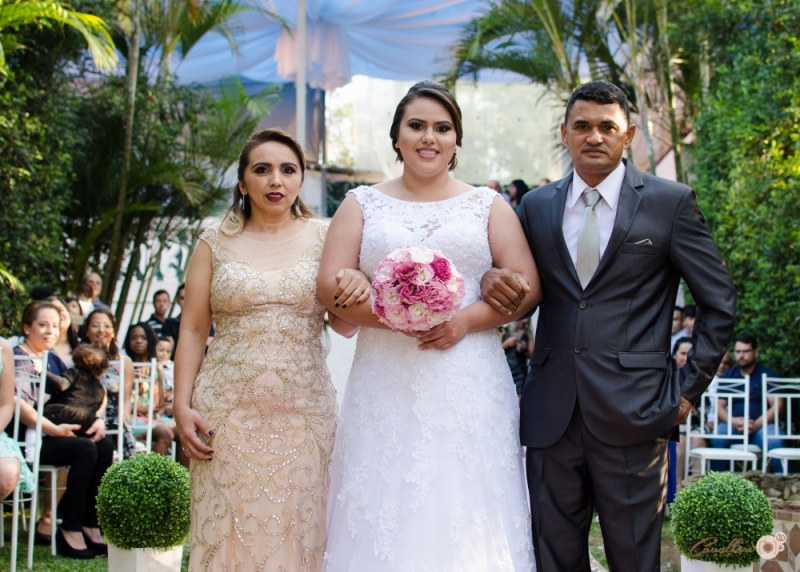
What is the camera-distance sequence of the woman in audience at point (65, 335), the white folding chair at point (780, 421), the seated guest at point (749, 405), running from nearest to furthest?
1. the woman in audience at point (65, 335)
2. the white folding chair at point (780, 421)
3. the seated guest at point (749, 405)

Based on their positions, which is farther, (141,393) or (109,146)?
(109,146)

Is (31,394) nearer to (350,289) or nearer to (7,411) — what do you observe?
(7,411)

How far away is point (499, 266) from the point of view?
3.75 m

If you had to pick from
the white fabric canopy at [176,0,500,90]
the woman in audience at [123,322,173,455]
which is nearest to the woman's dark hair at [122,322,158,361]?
the woman in audience at [123,322,173,455]

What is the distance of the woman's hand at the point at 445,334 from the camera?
3.55m

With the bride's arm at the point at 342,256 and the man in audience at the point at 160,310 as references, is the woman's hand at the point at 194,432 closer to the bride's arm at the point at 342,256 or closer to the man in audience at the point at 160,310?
the bride's arm at the point at 342,256

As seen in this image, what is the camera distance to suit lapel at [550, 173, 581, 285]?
11.6 feet

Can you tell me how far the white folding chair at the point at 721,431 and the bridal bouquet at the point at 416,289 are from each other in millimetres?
5239

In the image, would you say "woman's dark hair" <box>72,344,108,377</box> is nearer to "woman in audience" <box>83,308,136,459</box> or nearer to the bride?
"woman in audience" <box>83,308,136,459</box>

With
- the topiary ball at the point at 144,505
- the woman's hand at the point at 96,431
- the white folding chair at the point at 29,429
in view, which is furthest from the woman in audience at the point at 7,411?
the woman's hand at the point at 96,431

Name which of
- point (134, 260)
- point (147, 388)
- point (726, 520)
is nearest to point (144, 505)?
point (726, 520)

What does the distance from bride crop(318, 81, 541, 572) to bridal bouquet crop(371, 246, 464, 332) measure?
15 centimetres

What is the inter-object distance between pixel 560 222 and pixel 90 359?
14.3 feet

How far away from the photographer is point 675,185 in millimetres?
3531
